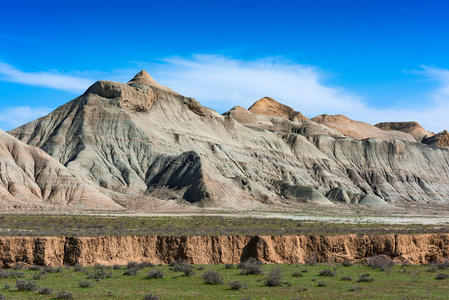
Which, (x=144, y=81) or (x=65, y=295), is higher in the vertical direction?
(x=144, y=81)

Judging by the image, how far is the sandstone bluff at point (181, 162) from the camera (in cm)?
8156

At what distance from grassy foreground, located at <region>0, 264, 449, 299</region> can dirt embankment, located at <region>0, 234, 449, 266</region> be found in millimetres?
2875

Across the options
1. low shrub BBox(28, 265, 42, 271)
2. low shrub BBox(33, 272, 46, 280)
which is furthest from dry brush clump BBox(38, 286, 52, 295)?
low shrub BBox(28, 265, 42, 271)

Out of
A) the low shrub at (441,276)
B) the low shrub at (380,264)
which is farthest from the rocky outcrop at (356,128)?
the low shrub at (441,276)

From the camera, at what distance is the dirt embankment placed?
91.8 feet

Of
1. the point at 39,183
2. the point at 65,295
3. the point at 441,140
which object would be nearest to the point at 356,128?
the point at 441,140

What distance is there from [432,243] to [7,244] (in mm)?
25241

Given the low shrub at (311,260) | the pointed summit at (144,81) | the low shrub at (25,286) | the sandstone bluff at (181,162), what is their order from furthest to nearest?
the pointed summit at (144,81)
the sandstone bluff at (181,162)
the low shrub at (311,260)
the low shrub at (25,286)

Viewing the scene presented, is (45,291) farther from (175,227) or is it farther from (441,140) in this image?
(441,140)

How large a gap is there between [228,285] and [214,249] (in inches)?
346

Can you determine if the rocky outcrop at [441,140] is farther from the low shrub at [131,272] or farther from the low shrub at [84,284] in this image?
the low shrub at [84,284]

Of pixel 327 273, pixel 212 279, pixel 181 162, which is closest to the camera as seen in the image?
pixel 212 279

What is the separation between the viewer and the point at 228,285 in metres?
21.1

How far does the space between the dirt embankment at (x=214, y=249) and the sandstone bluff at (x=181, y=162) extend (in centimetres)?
4467
